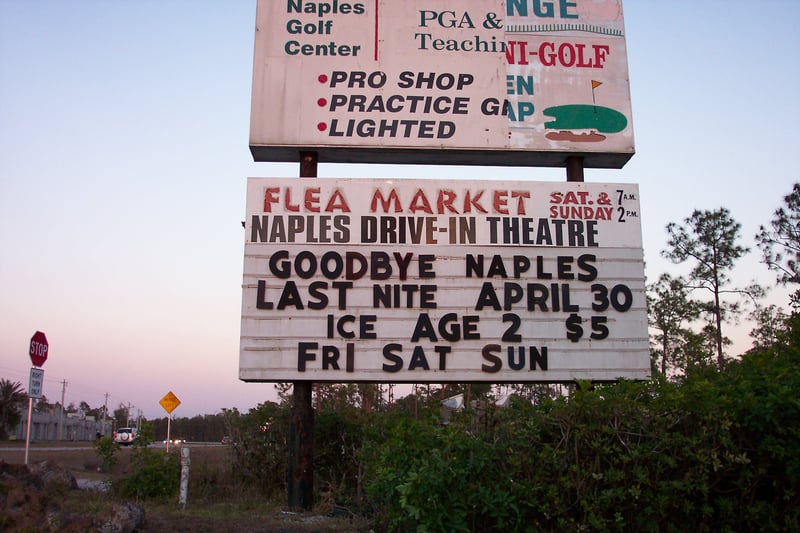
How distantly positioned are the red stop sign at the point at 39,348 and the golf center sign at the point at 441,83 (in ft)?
22.4

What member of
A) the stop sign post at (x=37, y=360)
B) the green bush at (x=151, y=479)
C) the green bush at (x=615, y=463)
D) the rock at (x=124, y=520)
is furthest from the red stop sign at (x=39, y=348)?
the green bush at (x=615, y=463)

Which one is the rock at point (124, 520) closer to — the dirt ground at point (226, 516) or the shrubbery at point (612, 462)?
the dirt ground at point (226, 516)

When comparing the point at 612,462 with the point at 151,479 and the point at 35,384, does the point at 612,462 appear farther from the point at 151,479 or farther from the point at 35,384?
the point at 35,384

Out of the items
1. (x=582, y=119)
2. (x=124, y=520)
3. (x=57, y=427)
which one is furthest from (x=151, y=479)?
(x=57, y=427)

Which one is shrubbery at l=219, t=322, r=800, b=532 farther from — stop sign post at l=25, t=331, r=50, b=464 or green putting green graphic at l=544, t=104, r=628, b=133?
stop sign post at l=25, t=331, r=50, b=464

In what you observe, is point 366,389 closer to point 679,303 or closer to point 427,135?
point 427,135

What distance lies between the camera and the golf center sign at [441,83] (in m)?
11.6

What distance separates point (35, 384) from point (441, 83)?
10.1 meters

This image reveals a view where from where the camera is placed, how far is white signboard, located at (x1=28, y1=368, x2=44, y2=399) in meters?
14.7

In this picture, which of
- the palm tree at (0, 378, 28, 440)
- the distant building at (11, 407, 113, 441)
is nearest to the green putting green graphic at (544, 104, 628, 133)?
the palm tree at (0, 378, 28, 440)

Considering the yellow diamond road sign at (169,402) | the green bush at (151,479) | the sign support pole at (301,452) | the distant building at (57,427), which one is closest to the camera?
the sign support pole at (301,452)

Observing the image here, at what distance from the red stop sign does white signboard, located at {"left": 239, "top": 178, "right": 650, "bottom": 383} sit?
6691 millimetres

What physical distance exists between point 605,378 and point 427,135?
15.3 ft

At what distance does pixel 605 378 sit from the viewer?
35.1 feet
